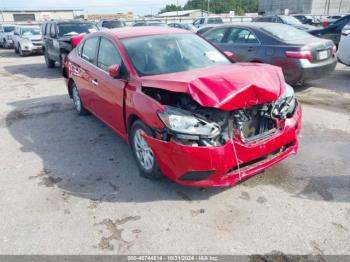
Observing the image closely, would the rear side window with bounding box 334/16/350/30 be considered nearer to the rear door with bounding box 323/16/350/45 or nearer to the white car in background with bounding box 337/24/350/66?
the rear door with bounding box 323/16/350/45

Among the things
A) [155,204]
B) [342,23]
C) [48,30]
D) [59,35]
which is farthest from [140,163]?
[48,30]

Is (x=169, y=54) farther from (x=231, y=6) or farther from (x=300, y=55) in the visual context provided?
(x=231, y=6)

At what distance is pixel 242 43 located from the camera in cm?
775

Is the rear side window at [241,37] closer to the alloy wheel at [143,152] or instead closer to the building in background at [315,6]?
the alloy wheel at [143,152]

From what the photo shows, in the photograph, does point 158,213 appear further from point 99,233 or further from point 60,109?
point 60,109

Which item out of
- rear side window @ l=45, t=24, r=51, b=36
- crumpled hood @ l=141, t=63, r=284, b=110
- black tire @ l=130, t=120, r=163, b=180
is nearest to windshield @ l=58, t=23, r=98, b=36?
rear side window @ l=45, t=24, r=51, b=36

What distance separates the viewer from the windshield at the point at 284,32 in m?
7.15

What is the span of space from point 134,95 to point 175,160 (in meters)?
1.02

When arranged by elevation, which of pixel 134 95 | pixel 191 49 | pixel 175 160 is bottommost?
pixel 175 160

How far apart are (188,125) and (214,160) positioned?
425 millimetres

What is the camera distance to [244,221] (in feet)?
10.1

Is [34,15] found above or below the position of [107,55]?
below

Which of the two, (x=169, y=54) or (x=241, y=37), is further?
(x=241, y=37)

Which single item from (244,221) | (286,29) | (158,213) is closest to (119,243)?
(158,213)
